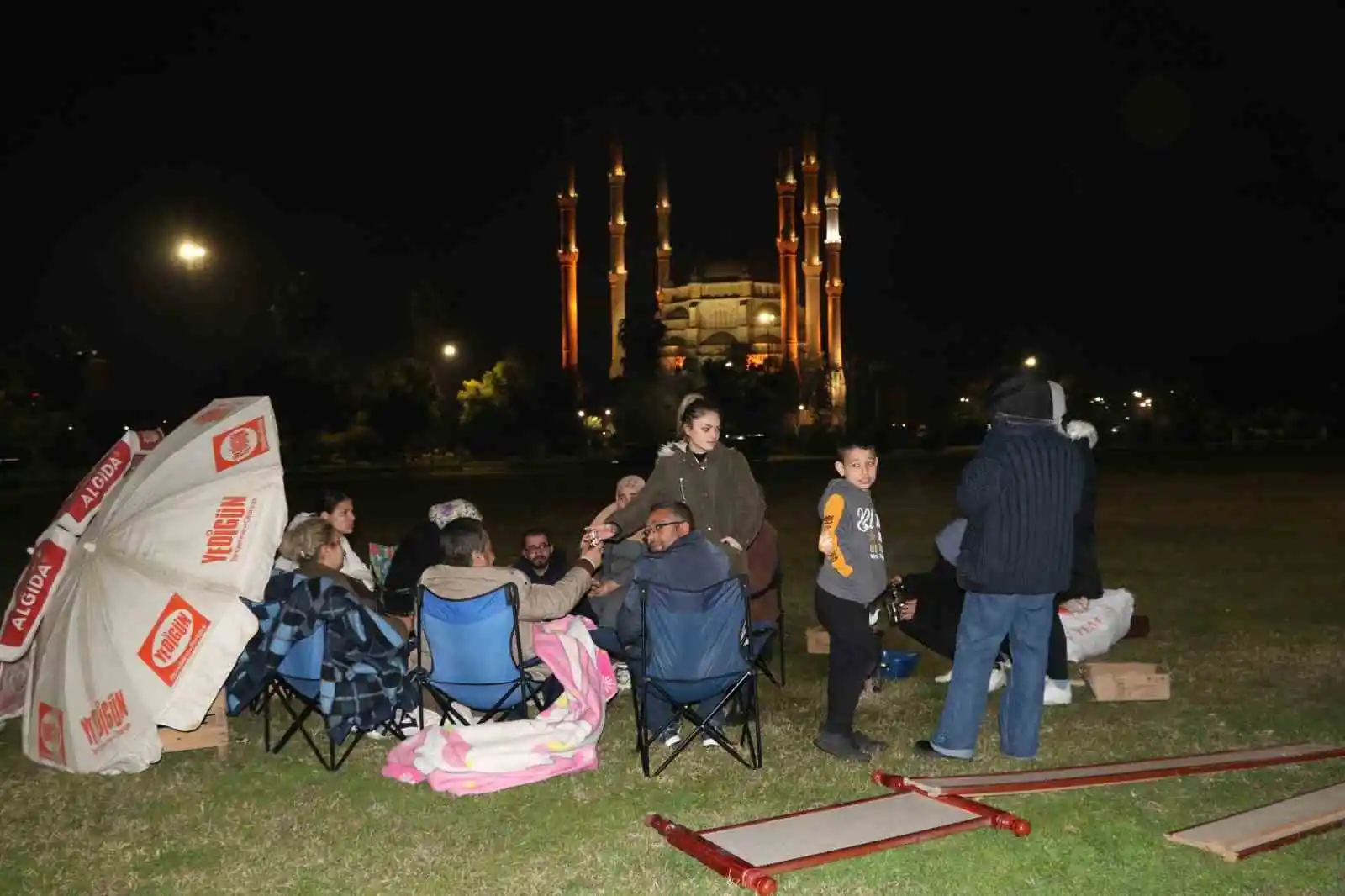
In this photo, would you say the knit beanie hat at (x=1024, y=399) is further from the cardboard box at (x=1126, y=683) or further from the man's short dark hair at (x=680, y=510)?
the cardboard box at (x=1126, y=683)

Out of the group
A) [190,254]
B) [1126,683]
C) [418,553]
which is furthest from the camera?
[190,254]

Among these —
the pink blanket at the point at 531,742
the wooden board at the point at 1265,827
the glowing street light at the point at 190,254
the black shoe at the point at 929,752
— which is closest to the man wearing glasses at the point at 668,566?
the pink blanket at the point at 531,742

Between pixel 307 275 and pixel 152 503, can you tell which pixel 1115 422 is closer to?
pixel 307 275

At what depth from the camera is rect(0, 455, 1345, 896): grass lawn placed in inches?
171

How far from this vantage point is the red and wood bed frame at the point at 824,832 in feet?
14.2

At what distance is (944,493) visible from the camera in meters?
25.1

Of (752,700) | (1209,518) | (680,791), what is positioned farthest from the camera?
(1209,518)

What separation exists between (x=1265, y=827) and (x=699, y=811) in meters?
2.18

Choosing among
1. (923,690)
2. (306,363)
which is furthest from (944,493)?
(306,363)

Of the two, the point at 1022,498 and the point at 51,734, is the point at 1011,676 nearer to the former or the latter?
the point at 1022,498

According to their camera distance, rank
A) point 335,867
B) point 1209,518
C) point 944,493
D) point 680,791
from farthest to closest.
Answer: point 944,493
point 1209,518
point 680,791
point 335,867

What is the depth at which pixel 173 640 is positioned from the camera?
5.40m

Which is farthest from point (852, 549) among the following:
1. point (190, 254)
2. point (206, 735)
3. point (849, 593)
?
point (190, 254)

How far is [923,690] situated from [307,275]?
6668 centimetres
